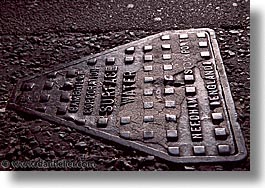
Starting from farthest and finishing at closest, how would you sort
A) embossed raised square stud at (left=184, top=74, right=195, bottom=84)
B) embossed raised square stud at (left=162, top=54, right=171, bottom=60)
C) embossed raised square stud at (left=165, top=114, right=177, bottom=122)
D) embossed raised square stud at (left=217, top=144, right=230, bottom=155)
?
embossed raised square stud at (left=162, top=54, right=171, bottom=60) → embossed raised square stud at (left=184, top=74, right=195, bottom=84) → embossed raised square stud at (left=165, top=114, right=177, bottom=122) → embossed raised square stud at (left=217, top=144, right=230, bottom=155)

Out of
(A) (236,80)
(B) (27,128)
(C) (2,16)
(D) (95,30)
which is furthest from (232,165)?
(C) (2,16)

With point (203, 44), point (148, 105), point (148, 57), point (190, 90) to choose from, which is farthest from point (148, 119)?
point (203, 44)

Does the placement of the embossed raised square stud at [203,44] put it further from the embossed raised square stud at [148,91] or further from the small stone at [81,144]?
the small stone at [81,144]

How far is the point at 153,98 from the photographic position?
1709mm

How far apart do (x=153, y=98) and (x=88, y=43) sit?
43 centimetres

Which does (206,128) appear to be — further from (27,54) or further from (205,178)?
(27,54)

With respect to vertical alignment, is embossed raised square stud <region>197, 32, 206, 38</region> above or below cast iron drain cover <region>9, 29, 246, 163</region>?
above

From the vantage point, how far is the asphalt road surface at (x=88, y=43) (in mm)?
1594

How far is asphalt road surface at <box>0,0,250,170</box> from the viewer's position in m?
1.59

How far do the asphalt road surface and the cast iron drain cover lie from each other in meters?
0.03

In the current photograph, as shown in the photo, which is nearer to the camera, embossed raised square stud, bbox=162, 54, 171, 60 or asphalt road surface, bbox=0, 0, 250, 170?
asphalt road surface, bbox=0, 0, 250, 170

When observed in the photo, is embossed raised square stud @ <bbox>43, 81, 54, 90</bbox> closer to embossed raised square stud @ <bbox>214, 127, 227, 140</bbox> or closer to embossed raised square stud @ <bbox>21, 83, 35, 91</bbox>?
embossed raised square stud @ <bbox>21, 83, 35, 91</bbox>

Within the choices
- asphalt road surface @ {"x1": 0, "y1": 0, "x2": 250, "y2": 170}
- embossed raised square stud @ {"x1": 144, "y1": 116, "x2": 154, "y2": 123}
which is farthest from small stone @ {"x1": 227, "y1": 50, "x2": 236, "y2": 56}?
embossed raised square stud @ {"x1": 144, "y1": 116, "x2": 154, "y2": 123}

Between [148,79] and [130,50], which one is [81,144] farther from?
[130,50]
